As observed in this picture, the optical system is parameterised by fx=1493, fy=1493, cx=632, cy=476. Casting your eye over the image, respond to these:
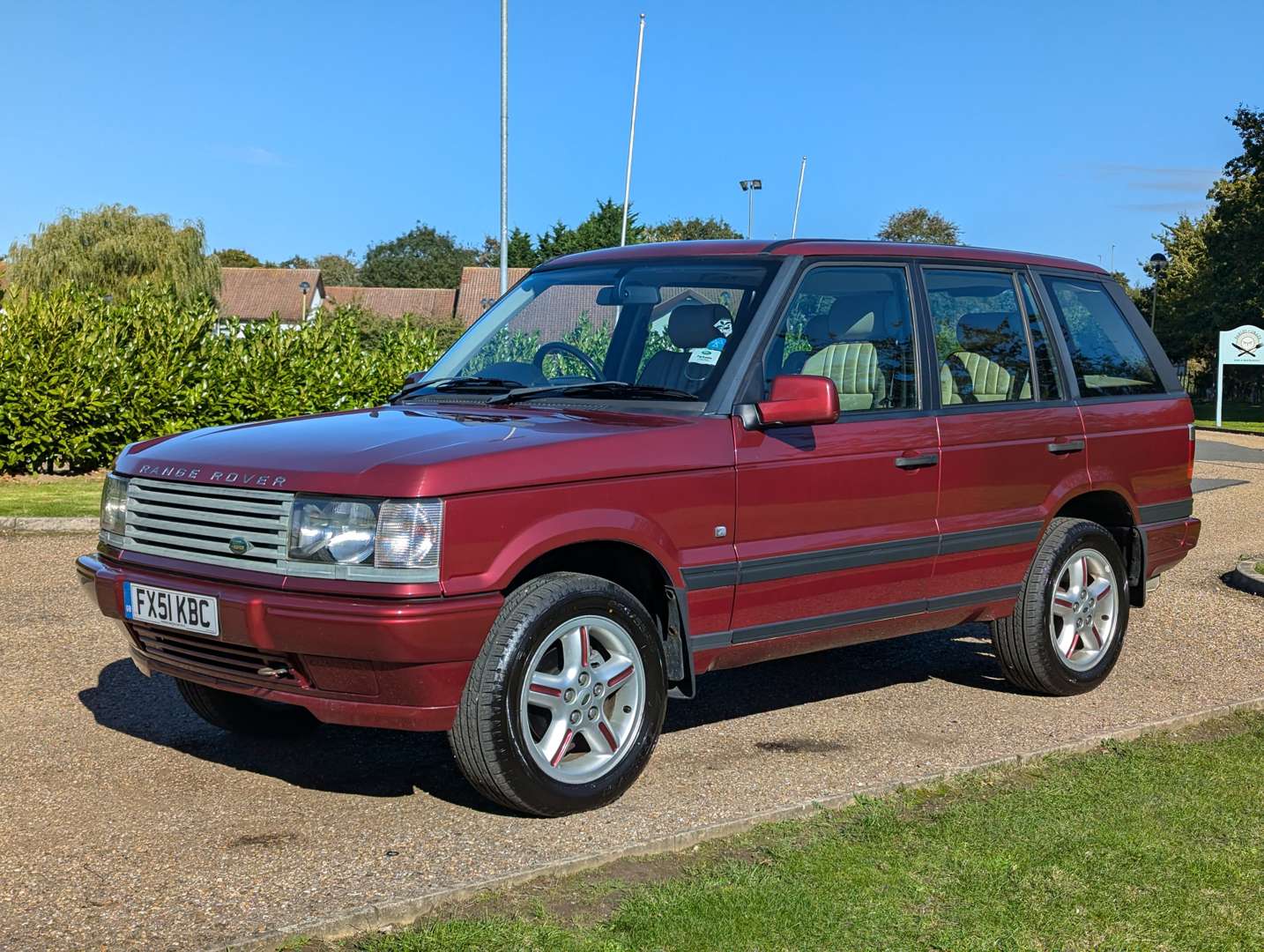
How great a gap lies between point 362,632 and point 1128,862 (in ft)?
8.16

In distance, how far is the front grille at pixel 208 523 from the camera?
480cm

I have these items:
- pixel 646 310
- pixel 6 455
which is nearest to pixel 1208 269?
pixel 6 455

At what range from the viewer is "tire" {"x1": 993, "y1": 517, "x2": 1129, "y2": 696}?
6836 mm

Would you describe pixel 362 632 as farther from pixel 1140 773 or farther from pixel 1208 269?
pixel 1208 269

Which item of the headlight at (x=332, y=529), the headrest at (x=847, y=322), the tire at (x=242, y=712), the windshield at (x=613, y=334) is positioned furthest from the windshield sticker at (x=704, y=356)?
the tire at (x=242, y=712)

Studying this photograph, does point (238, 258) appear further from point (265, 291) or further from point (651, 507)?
point (651, 507)

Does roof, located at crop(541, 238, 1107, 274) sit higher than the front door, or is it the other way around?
roof, located at crop(541, 238, 1107, 274)

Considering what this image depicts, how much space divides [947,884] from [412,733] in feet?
8.91

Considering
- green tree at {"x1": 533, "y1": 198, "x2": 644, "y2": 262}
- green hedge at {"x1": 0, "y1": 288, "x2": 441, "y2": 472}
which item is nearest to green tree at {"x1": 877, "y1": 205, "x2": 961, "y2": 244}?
green tree at {"x1": 533, "y1": 198, "x2": 644, "y2": 262}

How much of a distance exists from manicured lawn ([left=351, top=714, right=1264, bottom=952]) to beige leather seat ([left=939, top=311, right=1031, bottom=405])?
1798 mm

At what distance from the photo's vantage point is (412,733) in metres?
6.40

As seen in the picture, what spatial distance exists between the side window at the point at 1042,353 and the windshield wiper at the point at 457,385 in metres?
2.52

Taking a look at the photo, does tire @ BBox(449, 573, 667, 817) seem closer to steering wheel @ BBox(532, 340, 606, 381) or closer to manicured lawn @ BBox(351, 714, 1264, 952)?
manicured lawn @ BBox(351, 714, 1264, 952)

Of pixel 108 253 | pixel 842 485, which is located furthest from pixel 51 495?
pixel 108 253
